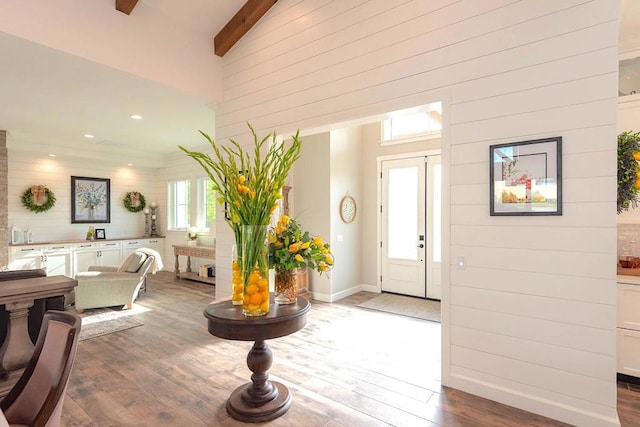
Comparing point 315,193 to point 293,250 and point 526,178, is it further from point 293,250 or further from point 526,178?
point 526,178

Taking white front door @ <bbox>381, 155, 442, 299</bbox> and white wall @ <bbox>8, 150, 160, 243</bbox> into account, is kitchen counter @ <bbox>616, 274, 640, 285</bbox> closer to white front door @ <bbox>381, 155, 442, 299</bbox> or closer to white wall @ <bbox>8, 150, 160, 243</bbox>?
white front door @ <bbox>381, 155, 442, 299</bbox>

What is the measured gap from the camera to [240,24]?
13.8 ft

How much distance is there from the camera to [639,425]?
226cm

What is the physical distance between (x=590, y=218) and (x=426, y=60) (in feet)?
5.81

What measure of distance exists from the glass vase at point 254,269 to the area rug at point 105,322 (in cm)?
300

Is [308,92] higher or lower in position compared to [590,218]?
higher

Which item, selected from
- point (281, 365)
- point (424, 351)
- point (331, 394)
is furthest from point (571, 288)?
point (281, 365)

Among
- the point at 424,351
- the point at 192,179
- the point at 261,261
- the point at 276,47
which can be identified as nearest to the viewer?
the point at 261,261

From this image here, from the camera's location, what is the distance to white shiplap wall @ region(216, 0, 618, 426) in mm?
2217

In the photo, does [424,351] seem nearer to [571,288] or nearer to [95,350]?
[571,288]

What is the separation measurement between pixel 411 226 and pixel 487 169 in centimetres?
323

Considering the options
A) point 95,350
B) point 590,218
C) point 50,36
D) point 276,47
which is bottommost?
point 95,350

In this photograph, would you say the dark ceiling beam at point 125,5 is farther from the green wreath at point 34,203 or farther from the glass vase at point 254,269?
the green wreath at point 34,203

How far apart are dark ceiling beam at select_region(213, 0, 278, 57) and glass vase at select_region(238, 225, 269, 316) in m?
3.19
